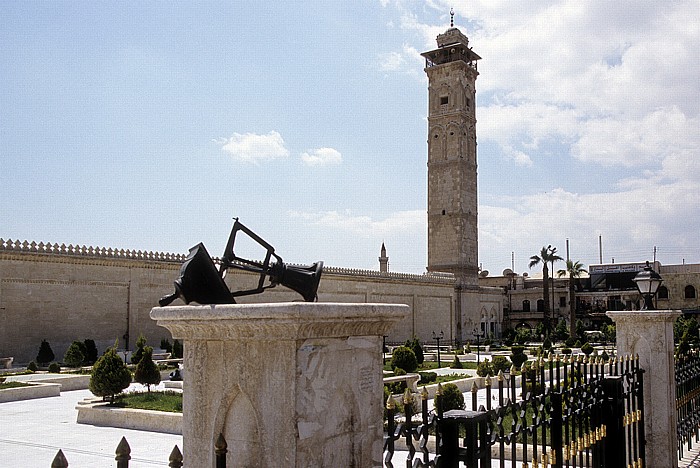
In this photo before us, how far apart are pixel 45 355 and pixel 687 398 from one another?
15.2 metres

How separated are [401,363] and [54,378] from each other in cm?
712

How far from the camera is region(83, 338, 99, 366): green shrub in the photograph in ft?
55.6

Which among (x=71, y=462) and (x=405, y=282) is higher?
(x=405, y=282)

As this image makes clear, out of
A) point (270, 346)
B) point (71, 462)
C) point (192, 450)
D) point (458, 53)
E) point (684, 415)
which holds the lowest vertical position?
point (71, 462)

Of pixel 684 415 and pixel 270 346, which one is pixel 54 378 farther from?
pixel 270 346

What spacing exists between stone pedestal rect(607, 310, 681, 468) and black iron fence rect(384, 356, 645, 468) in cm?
20

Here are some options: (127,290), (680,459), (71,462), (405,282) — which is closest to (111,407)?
(71,462)

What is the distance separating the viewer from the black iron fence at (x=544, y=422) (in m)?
2.28

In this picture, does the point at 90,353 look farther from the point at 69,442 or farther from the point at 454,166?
the point at 454,166

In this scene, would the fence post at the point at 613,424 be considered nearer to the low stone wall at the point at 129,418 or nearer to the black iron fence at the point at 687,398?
the black iron fence at the point at 687,398

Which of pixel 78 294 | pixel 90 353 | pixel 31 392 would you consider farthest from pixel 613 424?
pixel 78 294

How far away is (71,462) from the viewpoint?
22.2 ft

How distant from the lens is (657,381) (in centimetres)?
465

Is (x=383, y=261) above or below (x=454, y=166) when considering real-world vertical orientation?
below
